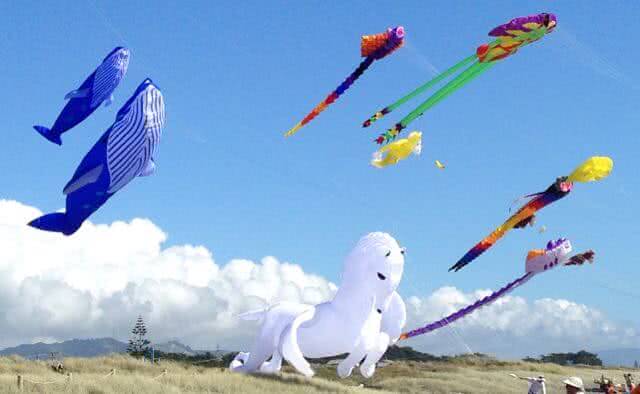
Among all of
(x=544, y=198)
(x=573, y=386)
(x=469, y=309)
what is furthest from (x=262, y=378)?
(x=573, y=386)

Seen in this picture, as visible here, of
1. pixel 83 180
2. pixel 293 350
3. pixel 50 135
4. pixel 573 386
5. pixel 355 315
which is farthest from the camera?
pixel 355 315

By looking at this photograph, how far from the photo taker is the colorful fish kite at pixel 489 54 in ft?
61.2

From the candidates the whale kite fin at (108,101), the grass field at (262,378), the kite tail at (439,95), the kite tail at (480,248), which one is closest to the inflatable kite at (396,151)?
the kite tail at (439,95)

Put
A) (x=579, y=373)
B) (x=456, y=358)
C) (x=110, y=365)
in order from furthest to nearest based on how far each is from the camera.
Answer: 1. (x=456, y=358)
2. (x=579, y=373)
3. (x=110, y=365)

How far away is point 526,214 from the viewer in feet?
64.8

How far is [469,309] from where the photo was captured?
69.5 feet

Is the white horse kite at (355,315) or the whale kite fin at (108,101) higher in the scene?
the whale kite fin at (108,101)

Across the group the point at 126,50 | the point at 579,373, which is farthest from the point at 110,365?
the point at 579,373

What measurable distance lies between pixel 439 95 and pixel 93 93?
405 inches

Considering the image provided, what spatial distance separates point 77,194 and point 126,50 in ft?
10.2

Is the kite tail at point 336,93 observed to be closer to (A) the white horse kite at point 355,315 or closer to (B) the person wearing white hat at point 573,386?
(A) the white horse kite at point 355,315

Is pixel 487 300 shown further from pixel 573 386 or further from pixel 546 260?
pixel 573 386

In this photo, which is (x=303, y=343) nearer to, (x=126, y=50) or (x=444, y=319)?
(x=444, y=319)

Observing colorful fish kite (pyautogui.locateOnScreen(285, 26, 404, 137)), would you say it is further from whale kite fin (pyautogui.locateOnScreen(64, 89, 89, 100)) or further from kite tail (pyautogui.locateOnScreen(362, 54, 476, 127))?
whale kite fin (pyautogui.locateOnScreen(64, 89, 89, 100))
